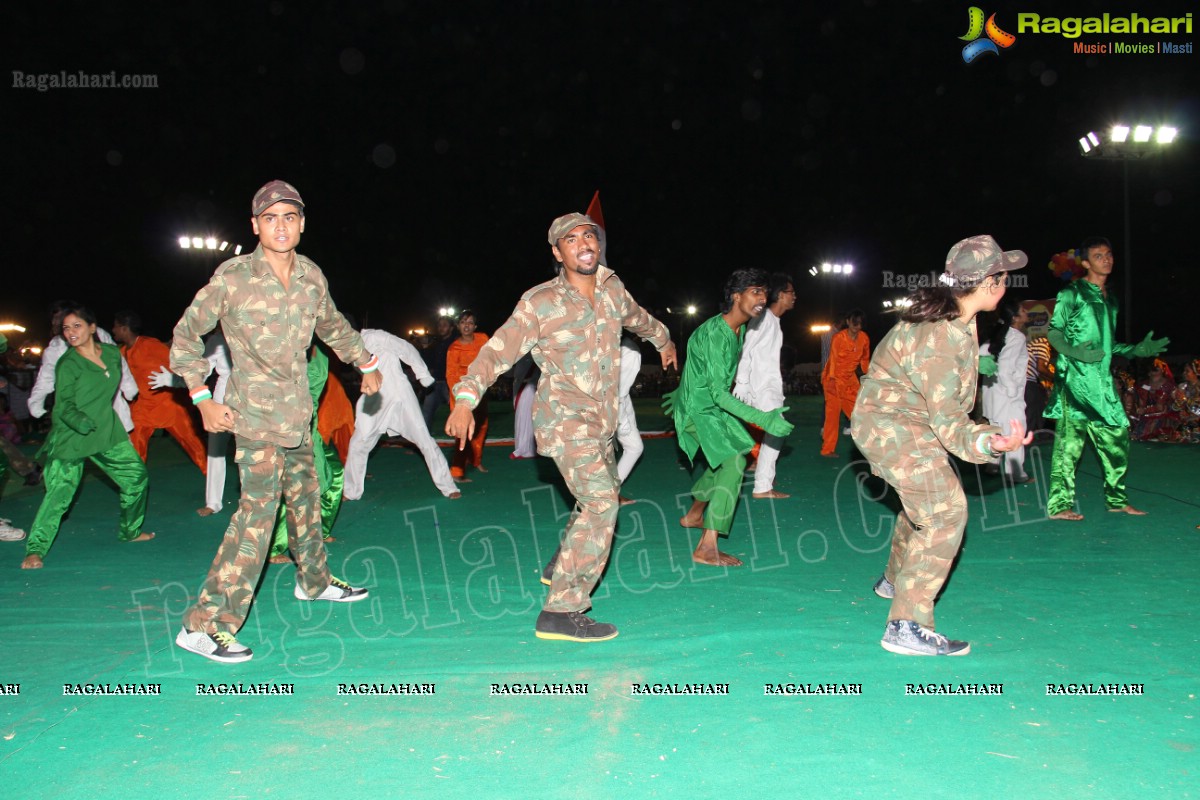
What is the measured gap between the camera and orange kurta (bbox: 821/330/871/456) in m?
11.3

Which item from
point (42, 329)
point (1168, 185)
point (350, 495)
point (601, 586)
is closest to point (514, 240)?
point (42, 329)

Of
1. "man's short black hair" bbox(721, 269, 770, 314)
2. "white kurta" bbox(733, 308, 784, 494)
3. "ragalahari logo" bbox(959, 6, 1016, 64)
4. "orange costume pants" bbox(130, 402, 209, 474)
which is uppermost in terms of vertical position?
"ragalahari logo" bbox(959, 6, 1016, 64)

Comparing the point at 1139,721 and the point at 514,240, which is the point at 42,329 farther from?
the point at 1139,721

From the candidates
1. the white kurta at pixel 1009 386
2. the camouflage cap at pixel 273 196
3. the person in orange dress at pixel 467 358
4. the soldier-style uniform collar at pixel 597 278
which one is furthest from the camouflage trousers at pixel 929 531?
the person in orange dress at pixel 467 358

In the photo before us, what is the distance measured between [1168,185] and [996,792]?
38121 mm

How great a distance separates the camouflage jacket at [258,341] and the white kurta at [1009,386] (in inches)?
270

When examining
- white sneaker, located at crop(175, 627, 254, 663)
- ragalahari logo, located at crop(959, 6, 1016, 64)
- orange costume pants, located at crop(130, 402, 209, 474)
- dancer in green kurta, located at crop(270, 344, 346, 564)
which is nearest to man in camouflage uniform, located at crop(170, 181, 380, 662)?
white sneaker, located at crop(175, 627, 254, 663)

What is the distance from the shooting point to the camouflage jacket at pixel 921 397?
12.5 feet

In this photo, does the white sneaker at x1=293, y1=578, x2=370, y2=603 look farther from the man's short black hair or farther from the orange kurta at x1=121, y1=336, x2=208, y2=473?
the orange kurta at x1=121, y1=336, x2=208, y2=473

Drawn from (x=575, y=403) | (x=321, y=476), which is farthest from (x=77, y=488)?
(x=575, y=403)

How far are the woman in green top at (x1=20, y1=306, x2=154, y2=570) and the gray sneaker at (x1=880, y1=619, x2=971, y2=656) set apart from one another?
5114 mm

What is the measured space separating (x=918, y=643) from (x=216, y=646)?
3035 mm

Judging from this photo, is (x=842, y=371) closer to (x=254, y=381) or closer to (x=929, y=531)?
(x=929, y=531)

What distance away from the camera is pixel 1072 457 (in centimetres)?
702
